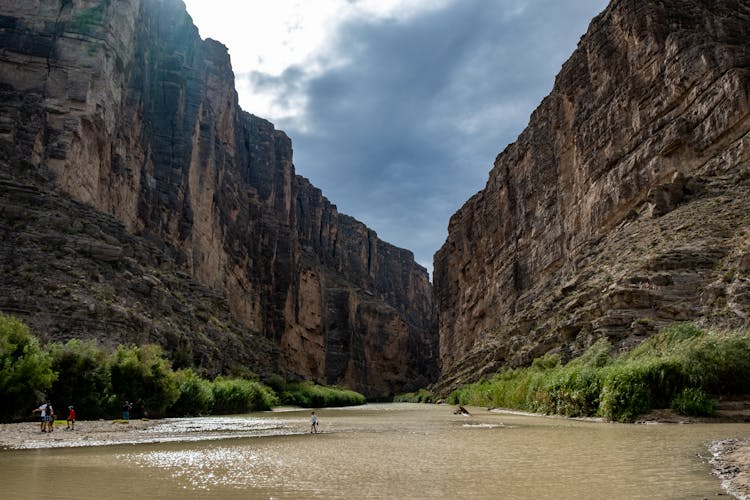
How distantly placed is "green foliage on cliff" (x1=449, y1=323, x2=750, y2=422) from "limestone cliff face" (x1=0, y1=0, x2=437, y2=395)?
123 ft

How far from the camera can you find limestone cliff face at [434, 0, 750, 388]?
2889cm

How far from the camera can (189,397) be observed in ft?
103

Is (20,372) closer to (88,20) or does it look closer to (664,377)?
(664,377)

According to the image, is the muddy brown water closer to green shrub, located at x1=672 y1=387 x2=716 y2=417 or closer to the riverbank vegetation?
green shrub, located at x1=672 y1=387 x2=716 y2=417

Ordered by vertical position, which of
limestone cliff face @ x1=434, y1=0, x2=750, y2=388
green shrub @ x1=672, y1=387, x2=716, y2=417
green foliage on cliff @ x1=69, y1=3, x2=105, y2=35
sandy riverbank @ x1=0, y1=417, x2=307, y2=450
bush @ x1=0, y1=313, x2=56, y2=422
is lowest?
sandy riverbank @ x1=0, y1=417, x2=307, y2=450

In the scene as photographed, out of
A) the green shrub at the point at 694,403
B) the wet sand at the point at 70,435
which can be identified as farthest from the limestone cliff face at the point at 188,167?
the green shrub at the point at 694,403

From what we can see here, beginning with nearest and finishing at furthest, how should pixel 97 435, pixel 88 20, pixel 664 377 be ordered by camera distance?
pixel 97 435 < pixel 664 377 < pixel 88 20

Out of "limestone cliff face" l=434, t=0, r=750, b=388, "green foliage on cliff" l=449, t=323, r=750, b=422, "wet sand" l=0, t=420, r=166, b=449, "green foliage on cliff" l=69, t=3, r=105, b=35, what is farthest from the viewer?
"green foliage on cliff" l=69, t=3, r=105, b=35

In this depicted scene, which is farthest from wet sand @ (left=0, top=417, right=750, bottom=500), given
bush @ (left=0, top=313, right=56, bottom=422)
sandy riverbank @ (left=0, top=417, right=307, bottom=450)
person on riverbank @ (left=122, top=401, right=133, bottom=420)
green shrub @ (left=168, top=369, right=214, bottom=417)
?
green shrub @ (left=168, top=369, right=214, bottom=417)

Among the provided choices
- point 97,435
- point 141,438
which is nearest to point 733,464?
point 141,438

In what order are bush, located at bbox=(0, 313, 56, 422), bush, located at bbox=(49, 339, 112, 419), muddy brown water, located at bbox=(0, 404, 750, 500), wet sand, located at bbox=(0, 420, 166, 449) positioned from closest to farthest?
muddy brown water, located at bbox=(0, 404, 750, 500)
wet sand, located at bbox=(0, 420, 166, 449)
bush, located at bbox=(0, 313, 56, 422)
bush, located at bbox=(49, 339, 112, 419)

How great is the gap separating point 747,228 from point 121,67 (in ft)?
169

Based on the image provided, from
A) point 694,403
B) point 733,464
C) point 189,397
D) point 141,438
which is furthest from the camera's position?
point 189,397

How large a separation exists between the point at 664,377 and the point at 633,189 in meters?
26.0
